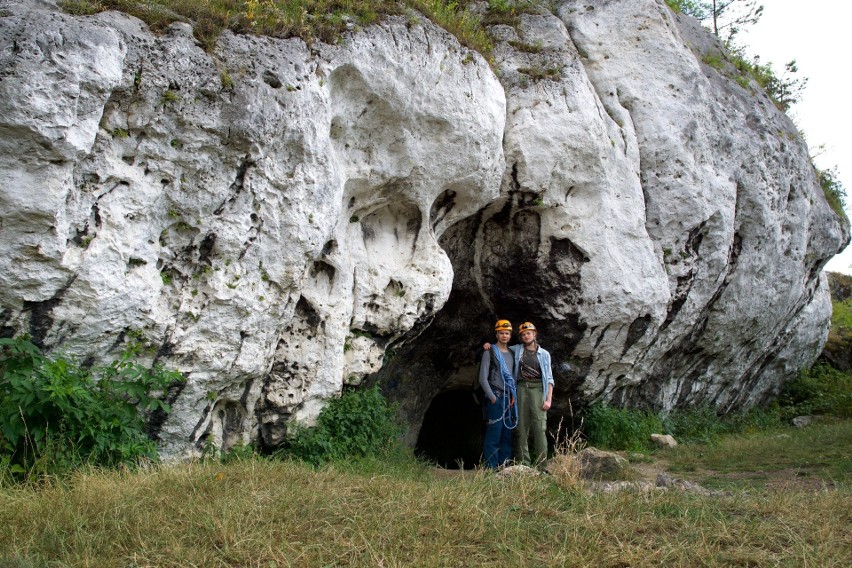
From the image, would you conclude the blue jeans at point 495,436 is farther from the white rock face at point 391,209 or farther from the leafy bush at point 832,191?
the leafy bush at point 832,191

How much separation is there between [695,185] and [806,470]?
3.70 meters

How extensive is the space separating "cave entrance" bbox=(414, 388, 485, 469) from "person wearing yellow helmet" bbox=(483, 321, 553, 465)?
316 centimetres

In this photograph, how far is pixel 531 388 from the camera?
24.8 ft

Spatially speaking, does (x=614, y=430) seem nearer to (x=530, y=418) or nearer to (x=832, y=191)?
(x=530, y=418)

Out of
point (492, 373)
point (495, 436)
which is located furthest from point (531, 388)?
point (495, 436)

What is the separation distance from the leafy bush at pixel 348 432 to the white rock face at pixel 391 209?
195mm

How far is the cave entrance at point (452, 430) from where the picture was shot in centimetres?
1079

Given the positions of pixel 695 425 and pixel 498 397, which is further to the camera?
pixel 695 425

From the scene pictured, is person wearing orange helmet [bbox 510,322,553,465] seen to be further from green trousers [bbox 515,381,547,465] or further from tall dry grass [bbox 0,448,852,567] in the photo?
tall dry grass [bbox 0,448,852,567]

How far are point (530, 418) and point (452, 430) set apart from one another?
3724mm

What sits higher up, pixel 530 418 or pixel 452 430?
pixel 530 418

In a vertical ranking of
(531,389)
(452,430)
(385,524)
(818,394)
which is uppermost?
(531,389)

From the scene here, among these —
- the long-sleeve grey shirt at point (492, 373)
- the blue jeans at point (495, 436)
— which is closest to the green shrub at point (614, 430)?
the blue jeans at point (495, 436)

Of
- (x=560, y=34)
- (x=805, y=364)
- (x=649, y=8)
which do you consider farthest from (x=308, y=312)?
(x=805, y=364)
